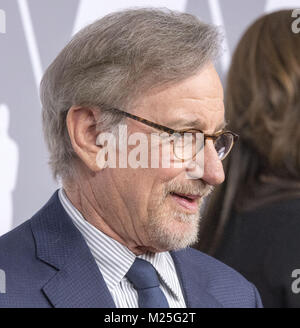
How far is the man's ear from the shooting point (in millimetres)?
1511

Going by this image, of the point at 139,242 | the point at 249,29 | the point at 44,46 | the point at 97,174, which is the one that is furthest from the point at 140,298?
the point at 249,29

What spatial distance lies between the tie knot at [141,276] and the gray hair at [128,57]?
335 millimetres

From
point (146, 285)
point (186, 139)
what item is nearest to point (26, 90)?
point (186, 139)

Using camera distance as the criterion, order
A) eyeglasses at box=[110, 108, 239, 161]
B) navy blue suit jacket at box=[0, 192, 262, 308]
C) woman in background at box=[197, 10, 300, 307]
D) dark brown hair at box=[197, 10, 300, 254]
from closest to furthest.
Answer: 1. navy blue suit jacket at box=[0, 192, 262, 308]
2. eyeglasses at box=[110, 108, 239, 161]
3. woman in background at box=[197, 10, 300, 307]
4. dark brown hair at box=[197, 10, 300, 254]

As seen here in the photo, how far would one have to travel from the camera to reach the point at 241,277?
1.74 meters

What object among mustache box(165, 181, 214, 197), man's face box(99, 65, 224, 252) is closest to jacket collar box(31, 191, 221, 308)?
man's face box(99, 65, 224, 252)

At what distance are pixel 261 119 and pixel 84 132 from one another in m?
0.70

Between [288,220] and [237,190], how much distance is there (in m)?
0.19

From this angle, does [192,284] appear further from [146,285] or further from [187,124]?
[187,124]

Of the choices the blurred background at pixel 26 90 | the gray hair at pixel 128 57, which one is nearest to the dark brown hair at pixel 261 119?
the blurred background at pixel 26 90

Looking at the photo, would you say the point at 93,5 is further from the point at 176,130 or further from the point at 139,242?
the point at 139,242

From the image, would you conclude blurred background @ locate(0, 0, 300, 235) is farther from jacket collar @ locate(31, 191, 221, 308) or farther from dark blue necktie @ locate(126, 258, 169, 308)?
dark blue necktie @ locate(126, 258, 169, 308)

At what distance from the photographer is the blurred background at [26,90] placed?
196cm

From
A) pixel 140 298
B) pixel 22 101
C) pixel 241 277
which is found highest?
pixel 22 101
